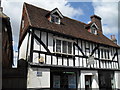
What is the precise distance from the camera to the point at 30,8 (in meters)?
10.4

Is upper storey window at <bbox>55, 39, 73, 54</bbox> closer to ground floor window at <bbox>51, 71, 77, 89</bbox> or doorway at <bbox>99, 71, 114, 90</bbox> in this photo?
ground floor window at <bbox>51, 71, 77, 89</bbox>

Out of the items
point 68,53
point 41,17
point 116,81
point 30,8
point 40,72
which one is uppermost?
point 30,8

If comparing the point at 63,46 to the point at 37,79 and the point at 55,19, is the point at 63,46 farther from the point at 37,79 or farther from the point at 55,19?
the point at 37,79

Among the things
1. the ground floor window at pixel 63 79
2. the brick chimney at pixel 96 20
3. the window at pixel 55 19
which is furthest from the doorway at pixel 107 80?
the window at pixel 55 19

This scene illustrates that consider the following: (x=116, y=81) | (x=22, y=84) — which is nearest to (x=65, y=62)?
(x=22, y=84)

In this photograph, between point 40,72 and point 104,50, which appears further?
point 104,50

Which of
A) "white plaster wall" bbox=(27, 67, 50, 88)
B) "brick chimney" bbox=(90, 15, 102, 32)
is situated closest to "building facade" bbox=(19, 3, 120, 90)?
"white plaster wall" bbox=(27, 67, 50, 88)

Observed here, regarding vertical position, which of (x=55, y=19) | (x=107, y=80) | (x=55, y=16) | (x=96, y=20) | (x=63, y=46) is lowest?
(x=107, y=80)

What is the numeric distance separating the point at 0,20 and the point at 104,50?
32.6 feet

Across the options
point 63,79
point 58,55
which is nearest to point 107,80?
point 63,79

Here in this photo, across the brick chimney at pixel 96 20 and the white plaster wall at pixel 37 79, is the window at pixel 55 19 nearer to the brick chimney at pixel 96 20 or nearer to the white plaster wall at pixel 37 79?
the white plaster wall at pixel 37 79

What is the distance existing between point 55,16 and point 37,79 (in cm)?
528

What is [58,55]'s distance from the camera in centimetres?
902

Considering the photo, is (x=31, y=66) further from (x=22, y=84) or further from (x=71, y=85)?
(x=71, y=85)
